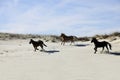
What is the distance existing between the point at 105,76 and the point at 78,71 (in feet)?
5.83

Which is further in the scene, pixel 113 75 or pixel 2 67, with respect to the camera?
pixel 2 67

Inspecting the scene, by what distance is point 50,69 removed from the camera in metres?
16.9

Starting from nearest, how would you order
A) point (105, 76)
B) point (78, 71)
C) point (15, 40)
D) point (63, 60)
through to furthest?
point (105, 76), point (78, 71), point (63, 60), point (15, 40)

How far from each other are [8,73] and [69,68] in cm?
326

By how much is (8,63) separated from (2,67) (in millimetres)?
1491

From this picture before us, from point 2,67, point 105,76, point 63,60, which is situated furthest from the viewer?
point 63,60

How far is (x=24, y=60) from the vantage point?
2056cm

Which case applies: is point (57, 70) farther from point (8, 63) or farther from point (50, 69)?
point (8, 63)

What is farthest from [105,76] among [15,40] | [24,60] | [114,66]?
[15,40]

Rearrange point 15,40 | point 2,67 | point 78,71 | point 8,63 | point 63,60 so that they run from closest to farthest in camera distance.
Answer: point 78,71 < point 2,67 < point 8,63 < point 63,60 < point 15,40

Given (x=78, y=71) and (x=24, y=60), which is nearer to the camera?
(x=78, y=71)

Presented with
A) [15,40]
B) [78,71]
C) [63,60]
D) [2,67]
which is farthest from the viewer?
[15,40]

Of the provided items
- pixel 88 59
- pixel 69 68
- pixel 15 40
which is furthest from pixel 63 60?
pixel 15 40

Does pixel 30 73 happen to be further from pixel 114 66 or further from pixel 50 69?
pixel 114 66
